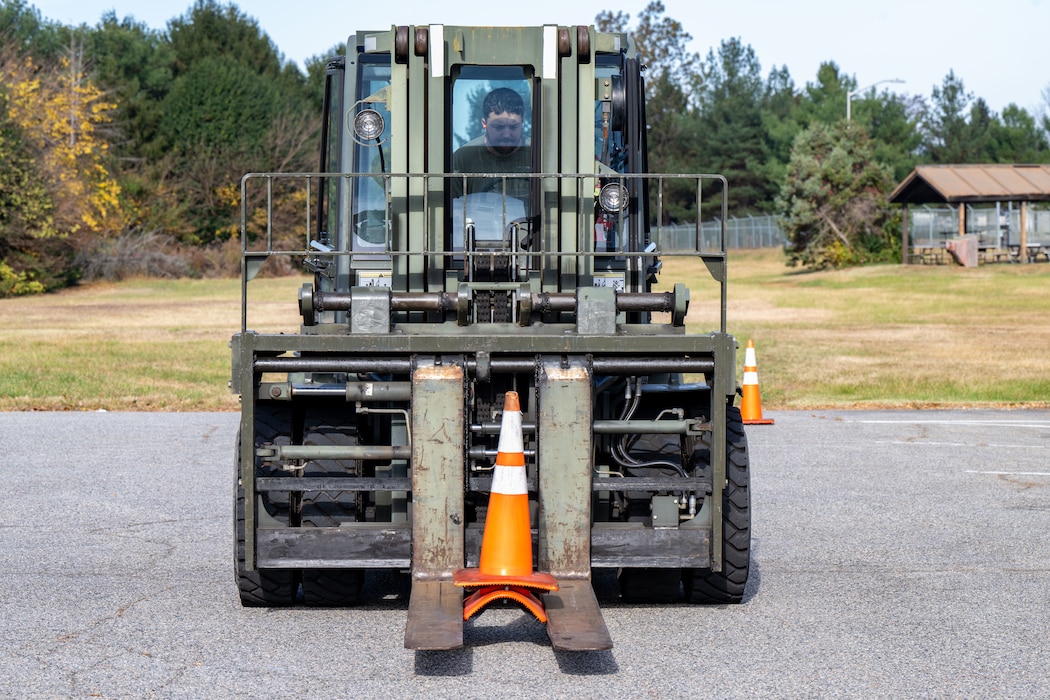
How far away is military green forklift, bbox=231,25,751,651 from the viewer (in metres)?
6.82

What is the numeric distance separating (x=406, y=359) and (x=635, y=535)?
1342 mm

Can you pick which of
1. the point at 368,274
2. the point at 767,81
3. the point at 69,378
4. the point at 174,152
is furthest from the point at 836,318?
the point at 767,81

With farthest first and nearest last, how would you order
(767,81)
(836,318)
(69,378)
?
(767,81), (836,318), (69,378)

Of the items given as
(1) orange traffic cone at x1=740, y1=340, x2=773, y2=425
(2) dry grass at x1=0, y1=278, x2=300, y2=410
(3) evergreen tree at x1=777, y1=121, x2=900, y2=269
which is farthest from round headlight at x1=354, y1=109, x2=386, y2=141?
(3) evergreen tree at x1=777, y1=121, x2=900, y2=269

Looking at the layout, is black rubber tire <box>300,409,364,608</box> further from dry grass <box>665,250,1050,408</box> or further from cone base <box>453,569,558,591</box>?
dry grass <box>665,250,1050,408</box>

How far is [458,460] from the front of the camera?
6.79 metres

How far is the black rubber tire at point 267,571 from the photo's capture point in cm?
712

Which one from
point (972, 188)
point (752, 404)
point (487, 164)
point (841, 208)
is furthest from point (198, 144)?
point (487, 164)

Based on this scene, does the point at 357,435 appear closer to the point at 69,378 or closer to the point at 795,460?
the point at 795,460

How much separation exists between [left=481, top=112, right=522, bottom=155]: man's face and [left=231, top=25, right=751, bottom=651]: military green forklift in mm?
14

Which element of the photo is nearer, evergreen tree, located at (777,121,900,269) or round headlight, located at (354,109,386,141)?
round headlight, located at (354,109,386,141)

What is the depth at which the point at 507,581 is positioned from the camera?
652 centimetres

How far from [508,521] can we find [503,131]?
2.46 meters

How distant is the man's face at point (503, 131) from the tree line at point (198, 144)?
43983 mm
